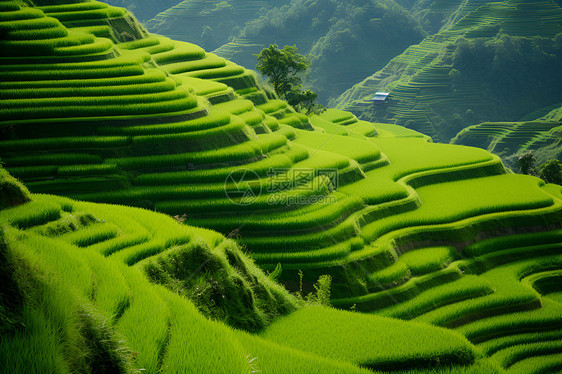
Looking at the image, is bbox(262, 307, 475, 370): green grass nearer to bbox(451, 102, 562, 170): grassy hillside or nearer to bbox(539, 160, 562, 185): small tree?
bbox(539, 160, 562, 185): small tree

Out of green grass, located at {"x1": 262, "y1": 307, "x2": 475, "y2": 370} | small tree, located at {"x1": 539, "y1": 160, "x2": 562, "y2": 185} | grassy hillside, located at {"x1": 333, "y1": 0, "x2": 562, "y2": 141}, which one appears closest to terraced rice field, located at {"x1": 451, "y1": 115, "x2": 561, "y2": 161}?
grassy hillside, located at {"x1": 333, "y1": 0, "x2": 562, "y2": 141}

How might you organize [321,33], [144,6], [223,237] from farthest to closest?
1. [144,6]
2. [321,33]
3. [223,237]

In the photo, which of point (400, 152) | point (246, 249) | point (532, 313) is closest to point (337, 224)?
point (246, 249)

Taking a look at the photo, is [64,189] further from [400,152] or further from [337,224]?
[400,152]

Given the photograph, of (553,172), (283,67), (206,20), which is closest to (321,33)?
(206,20)

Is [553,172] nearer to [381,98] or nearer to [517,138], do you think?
[517,138]

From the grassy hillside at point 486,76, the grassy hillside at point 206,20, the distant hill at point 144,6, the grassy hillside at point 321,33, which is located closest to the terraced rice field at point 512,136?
the grassy hillside at point 486,76

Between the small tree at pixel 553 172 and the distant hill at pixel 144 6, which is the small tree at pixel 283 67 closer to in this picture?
the small tree at pixel 553 172
